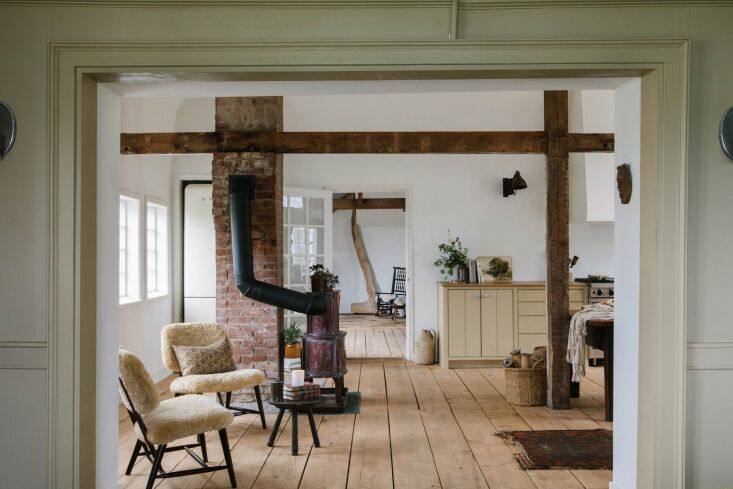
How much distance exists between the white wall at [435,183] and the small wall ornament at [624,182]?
16.0ft

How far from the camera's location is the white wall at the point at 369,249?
44.0 feet

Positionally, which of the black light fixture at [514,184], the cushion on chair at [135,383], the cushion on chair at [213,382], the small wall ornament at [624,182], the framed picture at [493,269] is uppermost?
the black light fixture at [514,184]

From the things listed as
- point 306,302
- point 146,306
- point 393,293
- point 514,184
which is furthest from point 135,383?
point 393,293

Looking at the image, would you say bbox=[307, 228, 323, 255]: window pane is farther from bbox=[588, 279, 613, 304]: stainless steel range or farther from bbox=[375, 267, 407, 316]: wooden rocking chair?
bbox=[375, 267, 407, 316]: wooden rocking chair

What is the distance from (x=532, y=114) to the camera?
798 centimetres

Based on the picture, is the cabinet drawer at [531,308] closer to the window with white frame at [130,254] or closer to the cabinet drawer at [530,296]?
the cabinet drawer at [530,296]

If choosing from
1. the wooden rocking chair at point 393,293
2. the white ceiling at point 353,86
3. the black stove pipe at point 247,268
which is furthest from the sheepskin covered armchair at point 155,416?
the wooden rocking chair at point 393,293

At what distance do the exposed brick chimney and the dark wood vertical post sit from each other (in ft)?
8.33

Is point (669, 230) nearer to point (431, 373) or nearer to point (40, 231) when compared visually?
point (40, 231)

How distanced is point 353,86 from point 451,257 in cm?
487

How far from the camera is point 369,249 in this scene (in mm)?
13641

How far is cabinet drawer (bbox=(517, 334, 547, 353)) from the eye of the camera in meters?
7.42

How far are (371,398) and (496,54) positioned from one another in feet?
13.5

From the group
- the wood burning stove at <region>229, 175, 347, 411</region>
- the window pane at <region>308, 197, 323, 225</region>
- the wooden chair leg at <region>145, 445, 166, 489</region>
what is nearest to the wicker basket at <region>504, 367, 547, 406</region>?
the wood burning stove at <region>229, 175, 347, 411</region>
